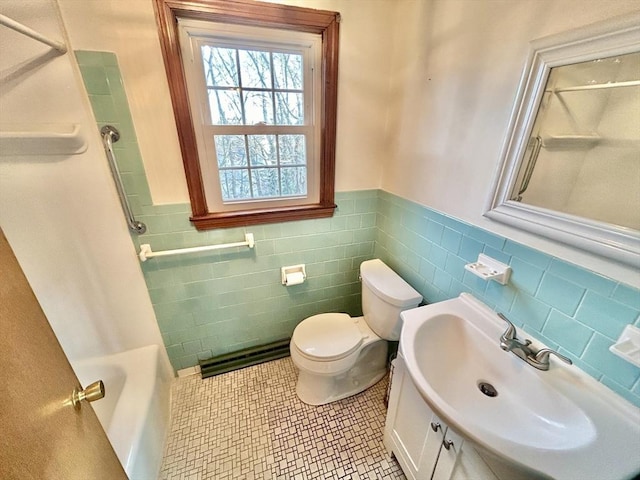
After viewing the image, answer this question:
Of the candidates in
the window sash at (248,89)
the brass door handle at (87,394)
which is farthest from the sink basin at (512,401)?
the window sash at (248,89)

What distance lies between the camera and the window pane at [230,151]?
1362 millimetres

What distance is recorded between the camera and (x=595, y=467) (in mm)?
612

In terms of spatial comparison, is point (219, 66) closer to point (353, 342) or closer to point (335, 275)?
point (335, 275)

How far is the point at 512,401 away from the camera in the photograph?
2.95 feet

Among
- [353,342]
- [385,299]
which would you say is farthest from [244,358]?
[385,299]

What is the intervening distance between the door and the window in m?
0.91

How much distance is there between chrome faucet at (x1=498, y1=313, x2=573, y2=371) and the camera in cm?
85

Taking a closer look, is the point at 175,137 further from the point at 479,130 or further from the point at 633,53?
the point at 633,53

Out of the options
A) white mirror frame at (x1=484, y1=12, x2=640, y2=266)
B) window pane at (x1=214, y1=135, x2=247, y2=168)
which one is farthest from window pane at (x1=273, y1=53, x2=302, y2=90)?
white mirror frame at (x1=484, y1=12, x2=640, y2=266)

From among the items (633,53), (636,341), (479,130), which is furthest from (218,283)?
(633,53)

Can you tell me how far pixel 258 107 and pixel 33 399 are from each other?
52.6 inches

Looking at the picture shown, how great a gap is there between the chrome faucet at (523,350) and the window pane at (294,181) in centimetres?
118

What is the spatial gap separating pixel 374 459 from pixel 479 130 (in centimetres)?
162

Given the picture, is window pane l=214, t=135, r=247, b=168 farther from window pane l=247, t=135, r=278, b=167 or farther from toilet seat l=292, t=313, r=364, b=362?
toilet seat l=292, t=313, r=364, b=362
